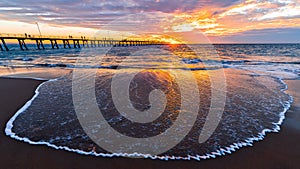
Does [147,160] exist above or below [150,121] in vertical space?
above

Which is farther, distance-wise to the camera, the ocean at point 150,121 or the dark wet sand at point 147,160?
the ocean at point 150,121

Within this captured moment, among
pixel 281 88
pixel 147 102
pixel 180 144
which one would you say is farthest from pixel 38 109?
pixel 281 88

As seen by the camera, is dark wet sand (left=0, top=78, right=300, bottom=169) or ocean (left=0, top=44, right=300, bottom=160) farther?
ocean (left=0, top=44, right=300, bottom=160)

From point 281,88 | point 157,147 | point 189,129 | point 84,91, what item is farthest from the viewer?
point 281,88

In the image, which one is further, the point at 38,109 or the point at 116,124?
the point at 38,109

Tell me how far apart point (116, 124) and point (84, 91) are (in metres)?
3.91

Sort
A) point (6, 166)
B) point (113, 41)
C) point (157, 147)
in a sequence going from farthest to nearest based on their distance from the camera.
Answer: point (113, 41), point (157, 147), point (6, 166)

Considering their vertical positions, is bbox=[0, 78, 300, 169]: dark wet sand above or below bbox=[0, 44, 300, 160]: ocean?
above

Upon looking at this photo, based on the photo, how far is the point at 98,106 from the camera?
616 centimetres

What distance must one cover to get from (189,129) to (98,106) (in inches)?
140

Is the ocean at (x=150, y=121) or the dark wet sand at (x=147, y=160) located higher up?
the dark wet sand at (x=147, y=160)

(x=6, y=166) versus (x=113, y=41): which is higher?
(x=6, y=166)

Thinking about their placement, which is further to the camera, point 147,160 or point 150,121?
point 150,121

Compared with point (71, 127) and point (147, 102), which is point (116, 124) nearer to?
point (71, 127)
